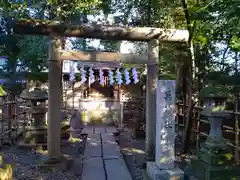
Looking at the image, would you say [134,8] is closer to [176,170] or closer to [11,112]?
[176,170]

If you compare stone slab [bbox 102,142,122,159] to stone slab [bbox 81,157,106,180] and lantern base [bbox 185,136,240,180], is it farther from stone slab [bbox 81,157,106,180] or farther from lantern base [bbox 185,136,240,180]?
lantern base [bbox 185,136,240,180]

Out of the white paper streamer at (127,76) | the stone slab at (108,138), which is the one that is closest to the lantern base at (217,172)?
the stone slab at (108,138)

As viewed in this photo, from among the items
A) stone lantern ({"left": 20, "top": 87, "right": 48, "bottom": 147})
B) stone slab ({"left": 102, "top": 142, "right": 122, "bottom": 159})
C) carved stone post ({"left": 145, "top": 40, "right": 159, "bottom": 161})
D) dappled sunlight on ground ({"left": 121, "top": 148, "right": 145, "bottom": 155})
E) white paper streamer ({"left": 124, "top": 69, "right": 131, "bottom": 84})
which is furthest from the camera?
white paper streamer ({"left": 124, "top": 69, "right": 131, "bottom": 84})

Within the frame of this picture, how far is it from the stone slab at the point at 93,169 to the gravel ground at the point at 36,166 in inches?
5.2

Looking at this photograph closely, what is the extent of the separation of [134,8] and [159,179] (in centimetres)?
459

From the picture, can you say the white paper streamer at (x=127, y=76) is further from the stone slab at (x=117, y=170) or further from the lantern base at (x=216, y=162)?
the lantern base at (x=216, y=162)

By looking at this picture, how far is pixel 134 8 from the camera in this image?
280 inches

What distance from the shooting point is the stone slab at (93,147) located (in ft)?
23.3

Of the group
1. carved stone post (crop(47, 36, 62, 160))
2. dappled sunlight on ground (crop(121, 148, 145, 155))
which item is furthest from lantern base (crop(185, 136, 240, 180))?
carved stone post (crop(47, 36, 62, 160))

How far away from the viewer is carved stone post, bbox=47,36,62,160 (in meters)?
5.59

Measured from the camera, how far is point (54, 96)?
5.62 metres

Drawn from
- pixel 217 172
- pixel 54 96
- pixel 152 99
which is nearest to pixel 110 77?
pixel 152 99

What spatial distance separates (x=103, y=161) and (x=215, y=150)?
280 cm

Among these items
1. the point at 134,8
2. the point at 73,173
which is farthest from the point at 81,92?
the point at 73,173
